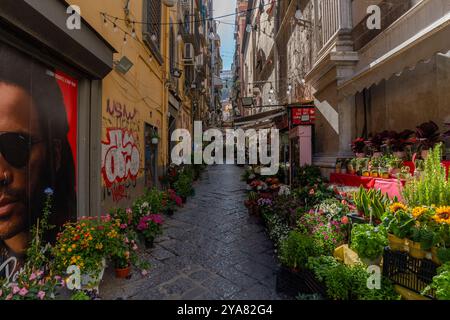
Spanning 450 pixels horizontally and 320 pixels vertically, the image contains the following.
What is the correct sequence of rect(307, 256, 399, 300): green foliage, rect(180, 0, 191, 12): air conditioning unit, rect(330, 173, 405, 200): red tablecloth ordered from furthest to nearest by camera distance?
rect(180, 0, 191, 12): air conditioning unit → rect(330, 173, 405, 200): red tablecloth → rect(307, 256, 399, 300): green foliage

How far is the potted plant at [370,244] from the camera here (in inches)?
111

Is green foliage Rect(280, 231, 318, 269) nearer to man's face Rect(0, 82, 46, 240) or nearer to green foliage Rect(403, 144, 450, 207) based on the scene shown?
green foliage Rect(403, 144, 450, 207)

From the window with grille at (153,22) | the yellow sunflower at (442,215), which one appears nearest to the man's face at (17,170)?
the yellow sunflower at (442,215)

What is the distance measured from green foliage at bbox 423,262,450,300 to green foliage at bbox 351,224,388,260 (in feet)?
1.94

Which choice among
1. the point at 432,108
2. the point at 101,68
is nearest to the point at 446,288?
the point at 432,108

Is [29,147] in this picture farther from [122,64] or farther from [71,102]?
[122,64]

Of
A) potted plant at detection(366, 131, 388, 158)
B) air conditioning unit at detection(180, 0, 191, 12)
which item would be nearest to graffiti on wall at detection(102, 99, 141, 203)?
potted plant at detection(366, 131, 388, 158)

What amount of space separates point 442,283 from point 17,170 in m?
4.59

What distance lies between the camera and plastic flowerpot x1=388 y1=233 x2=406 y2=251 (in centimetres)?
267

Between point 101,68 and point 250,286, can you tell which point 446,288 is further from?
point 101,68

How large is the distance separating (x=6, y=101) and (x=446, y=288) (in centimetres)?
475
